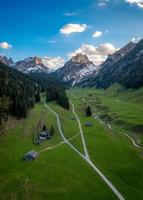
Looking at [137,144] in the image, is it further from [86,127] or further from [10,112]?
[10,112]

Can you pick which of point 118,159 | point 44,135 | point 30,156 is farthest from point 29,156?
point 118,159

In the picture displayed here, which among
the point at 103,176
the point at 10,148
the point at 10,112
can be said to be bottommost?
the point at 103,176

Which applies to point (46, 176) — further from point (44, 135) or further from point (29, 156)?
point (44, 135)

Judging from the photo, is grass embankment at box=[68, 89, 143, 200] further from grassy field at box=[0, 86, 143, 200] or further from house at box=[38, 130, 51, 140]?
house at box=[38, 130, 51, 140]

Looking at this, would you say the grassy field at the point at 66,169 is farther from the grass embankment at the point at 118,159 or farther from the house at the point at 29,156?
the house at the point at 29,156

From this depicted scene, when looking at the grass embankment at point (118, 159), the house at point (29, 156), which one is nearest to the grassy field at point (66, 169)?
the grass embankment at point (118, 159)

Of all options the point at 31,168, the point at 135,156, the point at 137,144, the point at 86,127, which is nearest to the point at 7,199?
the point at 31,168

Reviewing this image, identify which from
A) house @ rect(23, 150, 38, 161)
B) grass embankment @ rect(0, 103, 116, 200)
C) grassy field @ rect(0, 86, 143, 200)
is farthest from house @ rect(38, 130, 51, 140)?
house @ rect(23, 150, 38, 161)

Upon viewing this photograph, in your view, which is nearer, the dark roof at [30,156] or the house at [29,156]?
the house at [29,156]
